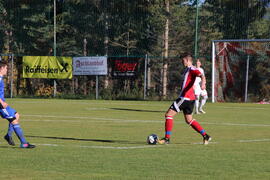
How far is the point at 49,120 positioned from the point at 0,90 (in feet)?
28.8

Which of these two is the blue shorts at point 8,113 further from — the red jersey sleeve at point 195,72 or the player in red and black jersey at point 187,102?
the red jersey sleeve at point 195,72

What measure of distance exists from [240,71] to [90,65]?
9.09m

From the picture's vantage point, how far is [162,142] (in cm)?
1380

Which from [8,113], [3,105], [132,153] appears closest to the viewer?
[132,153]

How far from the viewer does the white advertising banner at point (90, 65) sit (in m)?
39.4

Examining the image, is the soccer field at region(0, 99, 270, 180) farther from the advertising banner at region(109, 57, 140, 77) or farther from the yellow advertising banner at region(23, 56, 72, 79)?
the yellow advertising banner at region(23, 56, 72, 79)

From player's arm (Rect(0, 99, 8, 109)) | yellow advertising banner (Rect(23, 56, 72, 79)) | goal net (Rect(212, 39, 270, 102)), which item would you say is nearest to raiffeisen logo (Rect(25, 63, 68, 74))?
yellow advertising banner (Rect(23, 56, 72, 79))

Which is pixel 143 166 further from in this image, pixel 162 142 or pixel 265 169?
pixel 162 142

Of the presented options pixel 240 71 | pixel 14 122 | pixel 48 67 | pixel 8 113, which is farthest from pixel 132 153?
pixel 48 67

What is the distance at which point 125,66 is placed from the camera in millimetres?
39094

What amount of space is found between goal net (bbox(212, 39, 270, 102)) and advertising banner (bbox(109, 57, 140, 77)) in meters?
4.93

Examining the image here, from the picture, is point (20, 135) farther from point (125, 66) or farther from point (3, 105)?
point (125, 66)

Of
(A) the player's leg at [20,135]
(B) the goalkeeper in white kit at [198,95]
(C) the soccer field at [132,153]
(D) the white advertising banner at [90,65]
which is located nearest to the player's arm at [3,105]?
(A) the player's leg at [20,135]

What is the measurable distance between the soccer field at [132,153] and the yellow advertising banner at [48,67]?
807 inches
